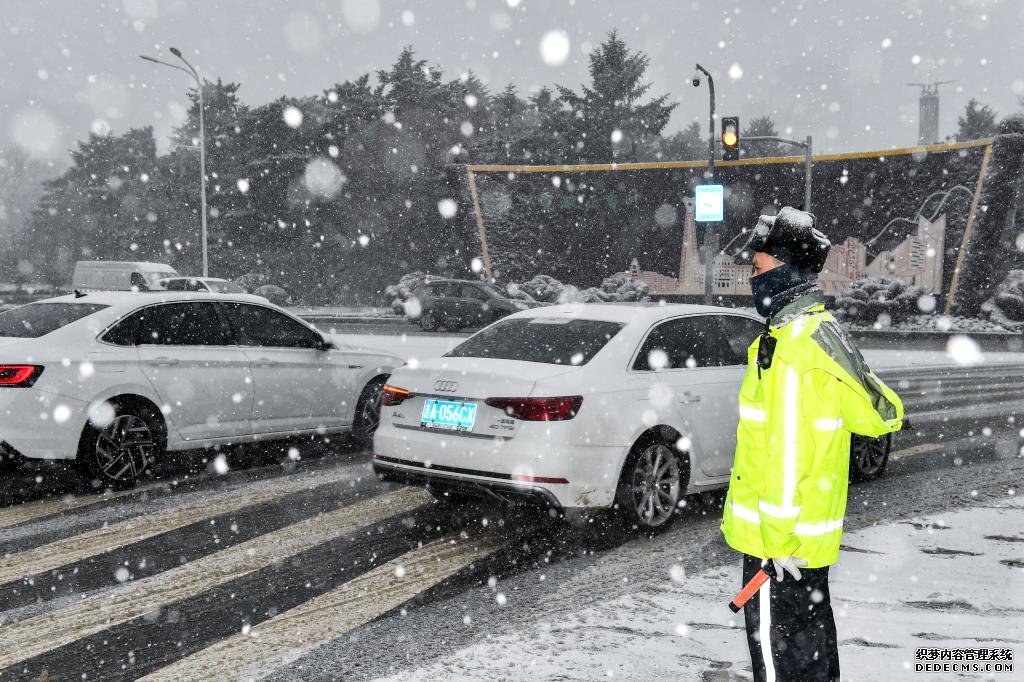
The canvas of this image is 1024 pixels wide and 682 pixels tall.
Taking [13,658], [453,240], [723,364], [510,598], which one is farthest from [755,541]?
[453,240]

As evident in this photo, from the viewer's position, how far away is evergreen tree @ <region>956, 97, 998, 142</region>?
8062 centimetres

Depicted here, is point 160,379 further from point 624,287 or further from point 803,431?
point 624,287

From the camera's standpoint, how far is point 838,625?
448 centimetres

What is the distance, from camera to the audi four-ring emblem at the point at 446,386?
5.93 metres

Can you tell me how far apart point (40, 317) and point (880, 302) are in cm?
2792

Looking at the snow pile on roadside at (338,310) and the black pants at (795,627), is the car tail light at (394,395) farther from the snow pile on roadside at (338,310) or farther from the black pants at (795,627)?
the snow pile on roadside at (338,310)

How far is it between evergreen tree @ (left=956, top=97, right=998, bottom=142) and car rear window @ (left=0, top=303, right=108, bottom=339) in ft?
279

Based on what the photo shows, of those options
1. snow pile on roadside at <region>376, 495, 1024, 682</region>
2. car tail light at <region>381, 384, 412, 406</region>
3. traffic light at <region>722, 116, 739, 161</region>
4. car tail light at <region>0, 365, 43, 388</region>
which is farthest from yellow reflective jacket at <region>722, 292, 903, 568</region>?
traffic light at <region>722, 116, 739, 161</region>

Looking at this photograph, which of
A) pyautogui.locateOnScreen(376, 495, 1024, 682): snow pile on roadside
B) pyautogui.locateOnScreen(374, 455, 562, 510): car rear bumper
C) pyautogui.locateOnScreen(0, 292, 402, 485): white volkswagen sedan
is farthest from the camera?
pyautogui.locateOnScreen(0, 292, 402, 485): white volkswagen sedan

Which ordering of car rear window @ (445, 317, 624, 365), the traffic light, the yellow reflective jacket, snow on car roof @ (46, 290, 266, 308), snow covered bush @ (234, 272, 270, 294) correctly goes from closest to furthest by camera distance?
the yellow reflective jacket
car rear window @ (445, 317, 624, 365)
snow on car roof @ (46, 290, 266, 308)
the traffic light
snow covered bush @ (234, 272, 270, 294)

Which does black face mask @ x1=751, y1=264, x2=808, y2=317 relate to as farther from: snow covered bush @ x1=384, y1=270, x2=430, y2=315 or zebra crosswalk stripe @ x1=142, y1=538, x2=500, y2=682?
snow covered bush @ x1=384, y1=270, x2=430, y2=315

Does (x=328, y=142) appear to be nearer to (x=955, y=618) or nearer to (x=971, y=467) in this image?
(x=971, y=467)

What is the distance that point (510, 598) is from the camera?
4.90 m

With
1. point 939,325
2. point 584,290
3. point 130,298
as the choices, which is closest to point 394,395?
point 130,298
